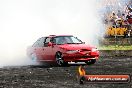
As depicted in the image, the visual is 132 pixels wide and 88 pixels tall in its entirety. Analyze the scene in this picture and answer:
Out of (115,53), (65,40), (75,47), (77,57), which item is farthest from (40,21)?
(77,57)

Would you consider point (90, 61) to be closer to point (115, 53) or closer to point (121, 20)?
point (115, 53)

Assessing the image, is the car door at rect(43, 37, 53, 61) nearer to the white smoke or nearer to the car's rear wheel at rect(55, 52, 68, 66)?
the car's rear wheel at rect(55, 52, 68, 66)

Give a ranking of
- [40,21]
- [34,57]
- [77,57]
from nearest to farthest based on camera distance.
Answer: [77,57] < [34,57] < [40,21]

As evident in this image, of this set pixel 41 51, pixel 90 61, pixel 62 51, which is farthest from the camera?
pixel 41 51

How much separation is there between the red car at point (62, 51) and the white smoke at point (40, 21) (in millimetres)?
4306

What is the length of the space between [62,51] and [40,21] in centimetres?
1616

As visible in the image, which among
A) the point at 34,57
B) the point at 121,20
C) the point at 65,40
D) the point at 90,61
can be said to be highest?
the point at 121,20

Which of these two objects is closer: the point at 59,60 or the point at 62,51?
the point at 62,51

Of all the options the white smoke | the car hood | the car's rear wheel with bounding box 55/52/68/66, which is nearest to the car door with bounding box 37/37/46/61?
the car's rear wheel with bounding box 55/52/68/66

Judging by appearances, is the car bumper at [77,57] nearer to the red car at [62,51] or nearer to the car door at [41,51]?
the red car at [62,51]

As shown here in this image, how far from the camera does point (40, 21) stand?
114 ft

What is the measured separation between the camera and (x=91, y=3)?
41000 millimetres

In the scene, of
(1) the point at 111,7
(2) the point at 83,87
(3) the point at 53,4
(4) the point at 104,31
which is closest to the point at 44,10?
(3) the point at 53,4

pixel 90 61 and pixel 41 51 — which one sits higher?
pixel 41 51
